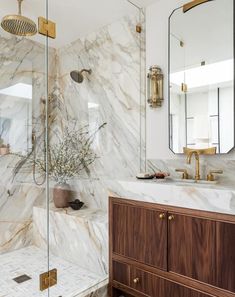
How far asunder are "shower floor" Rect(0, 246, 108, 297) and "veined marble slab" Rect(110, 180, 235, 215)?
765 mm

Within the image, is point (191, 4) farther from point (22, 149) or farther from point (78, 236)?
point (78, 236)

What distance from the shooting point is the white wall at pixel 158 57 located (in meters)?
2.13

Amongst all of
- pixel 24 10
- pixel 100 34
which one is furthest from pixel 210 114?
pixel 24 10

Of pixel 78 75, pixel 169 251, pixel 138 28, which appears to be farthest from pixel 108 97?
pixel 169 251

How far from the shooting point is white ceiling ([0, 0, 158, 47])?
6.86 ft

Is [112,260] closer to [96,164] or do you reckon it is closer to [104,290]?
[104,290]

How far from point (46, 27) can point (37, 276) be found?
2.16 metres

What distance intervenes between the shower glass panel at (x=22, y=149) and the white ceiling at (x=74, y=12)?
25 cm

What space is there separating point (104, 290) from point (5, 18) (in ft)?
7.93

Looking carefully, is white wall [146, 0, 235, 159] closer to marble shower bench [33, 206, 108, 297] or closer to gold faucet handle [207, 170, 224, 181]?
gold faucet handle [207, 170, 224, 181]

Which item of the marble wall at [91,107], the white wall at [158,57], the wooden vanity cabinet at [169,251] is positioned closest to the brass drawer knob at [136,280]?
the wooden vanity cabinet at [169,251]

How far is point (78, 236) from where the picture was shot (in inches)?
85.9

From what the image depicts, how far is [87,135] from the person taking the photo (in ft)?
8.47

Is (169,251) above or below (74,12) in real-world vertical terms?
below
